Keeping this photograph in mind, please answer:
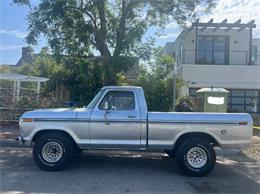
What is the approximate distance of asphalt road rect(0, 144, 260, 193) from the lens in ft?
22.8

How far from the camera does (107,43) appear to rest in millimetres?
14844

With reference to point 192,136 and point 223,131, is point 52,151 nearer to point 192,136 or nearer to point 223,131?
point 192,136

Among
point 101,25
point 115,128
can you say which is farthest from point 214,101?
point 115,128

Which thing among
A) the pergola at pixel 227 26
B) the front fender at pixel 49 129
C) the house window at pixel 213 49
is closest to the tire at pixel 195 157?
the front fender at pixel 49 129

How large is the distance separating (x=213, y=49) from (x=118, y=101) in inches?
Result: 767

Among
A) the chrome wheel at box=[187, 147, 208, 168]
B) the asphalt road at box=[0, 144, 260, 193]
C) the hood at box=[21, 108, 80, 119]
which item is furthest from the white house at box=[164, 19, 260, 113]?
the hood at box=[21, 108, 80, 119]

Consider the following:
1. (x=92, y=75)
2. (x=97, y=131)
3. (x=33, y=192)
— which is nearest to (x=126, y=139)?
(x=97, y=131)

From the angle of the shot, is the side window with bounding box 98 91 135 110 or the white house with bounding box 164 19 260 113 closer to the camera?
the side window with bounding box 98 91 135 110

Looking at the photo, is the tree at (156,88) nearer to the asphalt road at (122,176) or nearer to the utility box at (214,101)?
the utility box at (214,101)

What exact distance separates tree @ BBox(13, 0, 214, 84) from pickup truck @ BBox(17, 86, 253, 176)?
21.4 ft

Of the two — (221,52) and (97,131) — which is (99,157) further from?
(221,52)

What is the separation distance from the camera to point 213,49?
26750mm

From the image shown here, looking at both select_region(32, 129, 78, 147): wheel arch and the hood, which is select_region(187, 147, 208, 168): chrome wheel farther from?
the hood

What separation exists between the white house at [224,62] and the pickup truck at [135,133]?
16.4 m
